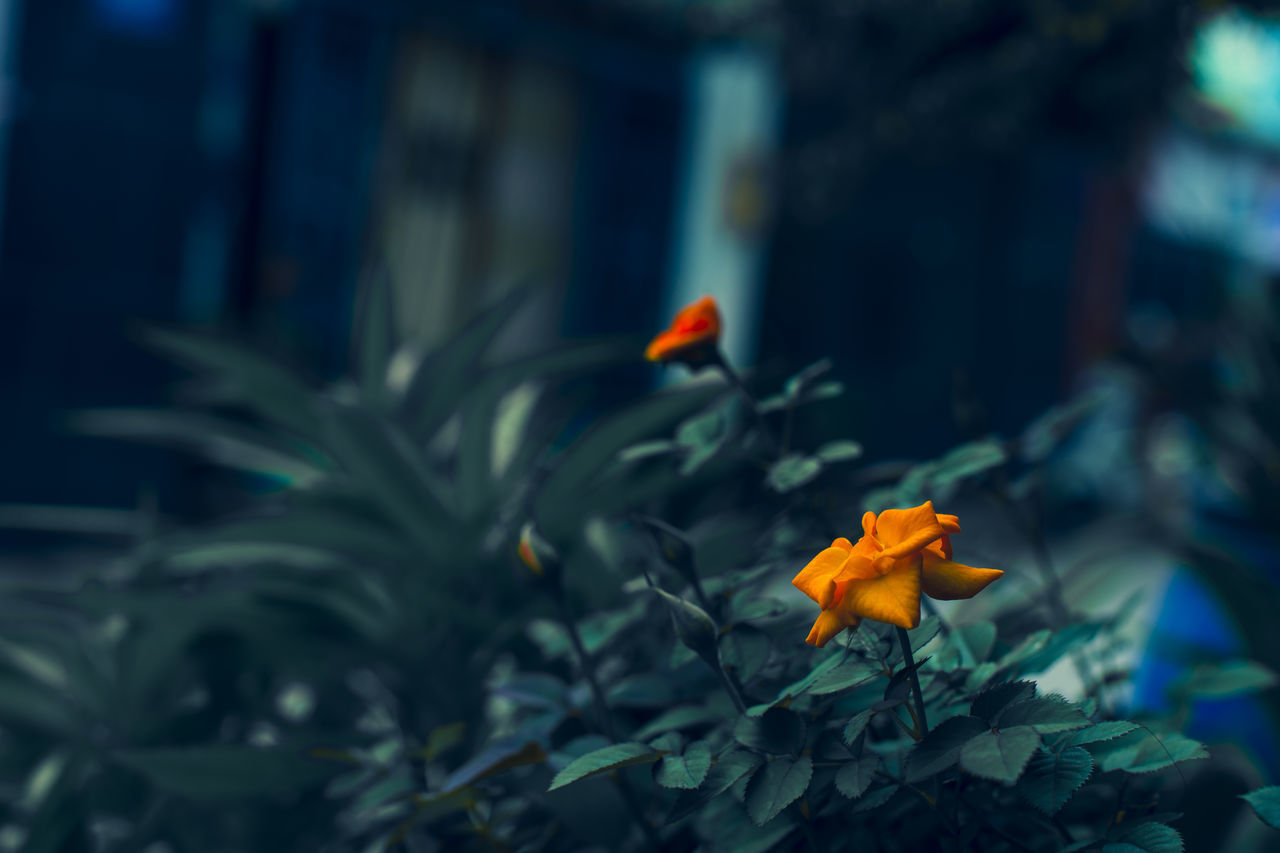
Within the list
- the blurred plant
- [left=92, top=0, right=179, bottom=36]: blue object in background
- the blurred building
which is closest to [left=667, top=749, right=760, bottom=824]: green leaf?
the blurred plant

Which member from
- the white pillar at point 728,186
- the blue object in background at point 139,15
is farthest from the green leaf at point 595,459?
the white pillar at point 728,186

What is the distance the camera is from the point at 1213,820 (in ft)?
2.05

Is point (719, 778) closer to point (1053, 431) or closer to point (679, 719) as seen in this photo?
point (679, 719)

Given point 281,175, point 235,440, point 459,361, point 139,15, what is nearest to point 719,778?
point 459,361

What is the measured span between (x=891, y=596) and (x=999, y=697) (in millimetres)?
76

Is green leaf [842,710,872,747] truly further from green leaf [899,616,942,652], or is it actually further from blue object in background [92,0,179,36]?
blue object in background [92,0,179,36]

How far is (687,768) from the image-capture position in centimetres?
40

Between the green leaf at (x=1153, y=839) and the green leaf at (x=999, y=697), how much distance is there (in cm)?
6

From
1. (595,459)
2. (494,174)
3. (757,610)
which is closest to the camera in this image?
(757,610)

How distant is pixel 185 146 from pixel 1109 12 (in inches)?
124

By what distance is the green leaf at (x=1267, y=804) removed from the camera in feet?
1.20

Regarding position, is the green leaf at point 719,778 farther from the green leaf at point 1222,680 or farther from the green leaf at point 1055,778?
the green leaf at point 1222,680

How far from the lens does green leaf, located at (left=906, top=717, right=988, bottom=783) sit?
0.37 m

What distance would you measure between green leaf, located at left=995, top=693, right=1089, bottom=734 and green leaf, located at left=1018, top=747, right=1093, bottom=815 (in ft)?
0.04
